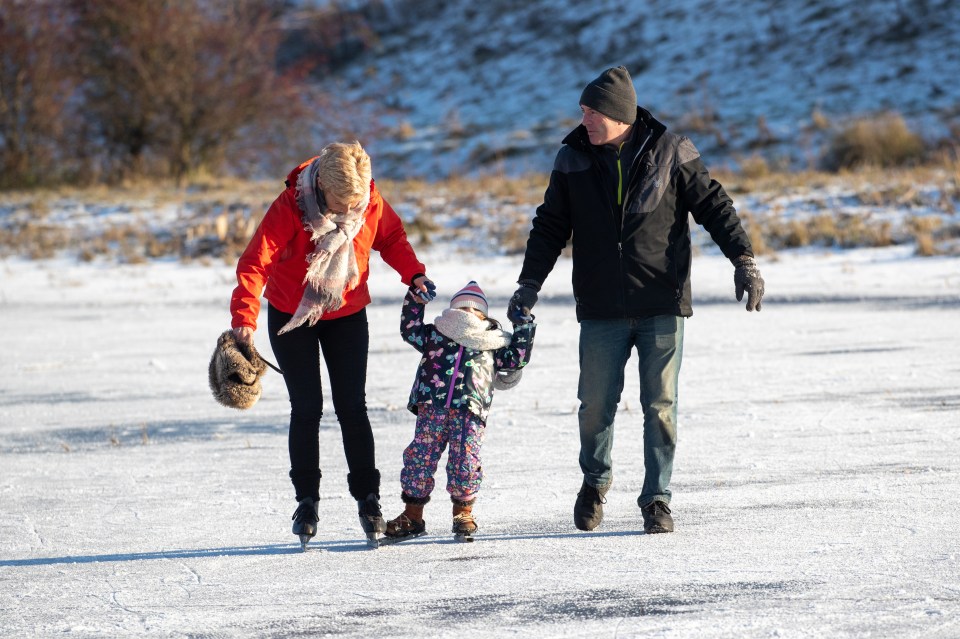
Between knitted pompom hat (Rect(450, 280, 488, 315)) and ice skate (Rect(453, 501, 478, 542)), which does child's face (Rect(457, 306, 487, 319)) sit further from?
ice skate (Rect(453, 501, 478, 542))

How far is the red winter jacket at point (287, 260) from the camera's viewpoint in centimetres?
464

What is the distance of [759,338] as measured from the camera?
1030 cm

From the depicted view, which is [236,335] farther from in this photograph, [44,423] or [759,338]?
[759,338]

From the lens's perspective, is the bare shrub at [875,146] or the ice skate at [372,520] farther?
the bare shrub at [875,146]

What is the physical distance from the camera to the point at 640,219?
4.80 metres

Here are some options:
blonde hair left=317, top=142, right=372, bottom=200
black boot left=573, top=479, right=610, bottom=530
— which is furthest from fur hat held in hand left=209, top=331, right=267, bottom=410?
black boot left=573, top=479, right=610, bottom=530

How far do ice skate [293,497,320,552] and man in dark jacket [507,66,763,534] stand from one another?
3.13 feet

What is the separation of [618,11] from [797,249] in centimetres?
1741

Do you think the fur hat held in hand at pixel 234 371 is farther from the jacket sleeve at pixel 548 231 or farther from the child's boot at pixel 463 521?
the jacket sleeve at pixel 548 231

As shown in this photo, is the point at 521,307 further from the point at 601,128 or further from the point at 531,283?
the point at 601,128

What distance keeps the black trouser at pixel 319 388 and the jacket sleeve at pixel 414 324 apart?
0.49ft

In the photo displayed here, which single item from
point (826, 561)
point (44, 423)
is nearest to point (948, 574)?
point (826, 561)

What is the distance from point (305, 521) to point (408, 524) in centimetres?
38

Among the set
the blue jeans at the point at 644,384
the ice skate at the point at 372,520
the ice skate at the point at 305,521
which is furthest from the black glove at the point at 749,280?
the ice skate at the point at 305,521
